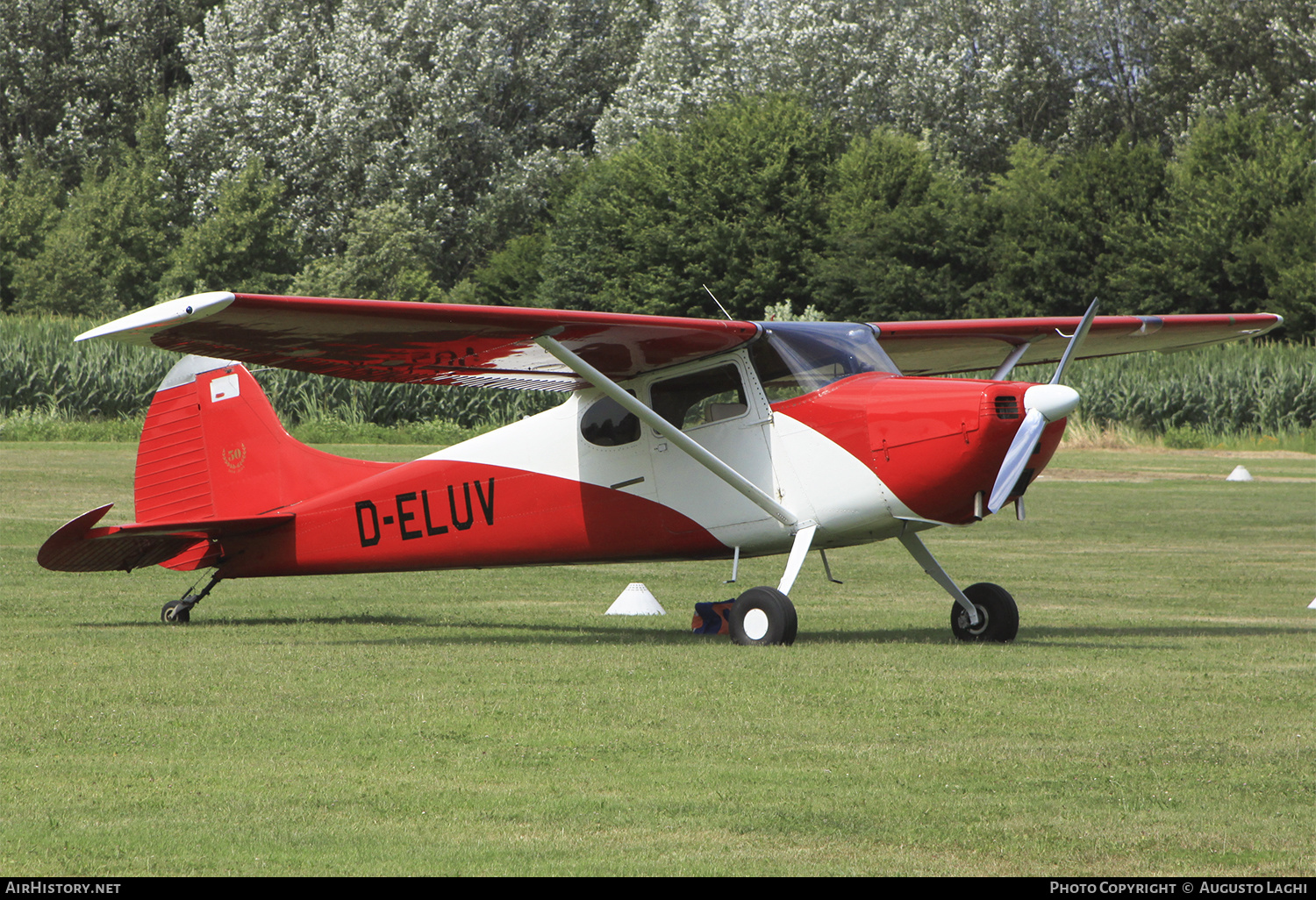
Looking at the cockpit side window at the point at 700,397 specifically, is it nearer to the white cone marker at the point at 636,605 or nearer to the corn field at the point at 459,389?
the white cone marker at the point at 636,605

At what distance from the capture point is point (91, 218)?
214 ft

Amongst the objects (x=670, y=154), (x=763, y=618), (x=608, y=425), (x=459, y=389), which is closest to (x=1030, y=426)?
(x=763, y=618)

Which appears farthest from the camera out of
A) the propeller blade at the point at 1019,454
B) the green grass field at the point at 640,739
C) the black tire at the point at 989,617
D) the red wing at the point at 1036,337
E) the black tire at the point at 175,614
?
the red wing at the point at 1036,337

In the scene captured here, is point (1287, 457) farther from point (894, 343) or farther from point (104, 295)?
point (104, 295)

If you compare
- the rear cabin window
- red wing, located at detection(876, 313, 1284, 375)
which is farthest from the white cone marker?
red wing, located at detection(876, 313, 1284, 375)

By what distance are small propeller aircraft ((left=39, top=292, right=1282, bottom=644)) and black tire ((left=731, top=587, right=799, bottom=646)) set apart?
2cm

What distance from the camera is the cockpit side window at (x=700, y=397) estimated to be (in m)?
10.9

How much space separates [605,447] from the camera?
11.3 m

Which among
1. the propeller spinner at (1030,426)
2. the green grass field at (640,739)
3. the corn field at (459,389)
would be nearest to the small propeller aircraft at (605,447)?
the propeller spinner at (1030,426)

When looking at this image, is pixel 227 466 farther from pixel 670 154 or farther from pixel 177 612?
pixel 670 154

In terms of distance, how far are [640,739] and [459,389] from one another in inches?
1397

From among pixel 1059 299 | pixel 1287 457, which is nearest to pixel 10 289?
pixel 1059 299

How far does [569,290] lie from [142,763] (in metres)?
60.7

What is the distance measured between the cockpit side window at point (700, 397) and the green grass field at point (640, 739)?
163 cm
